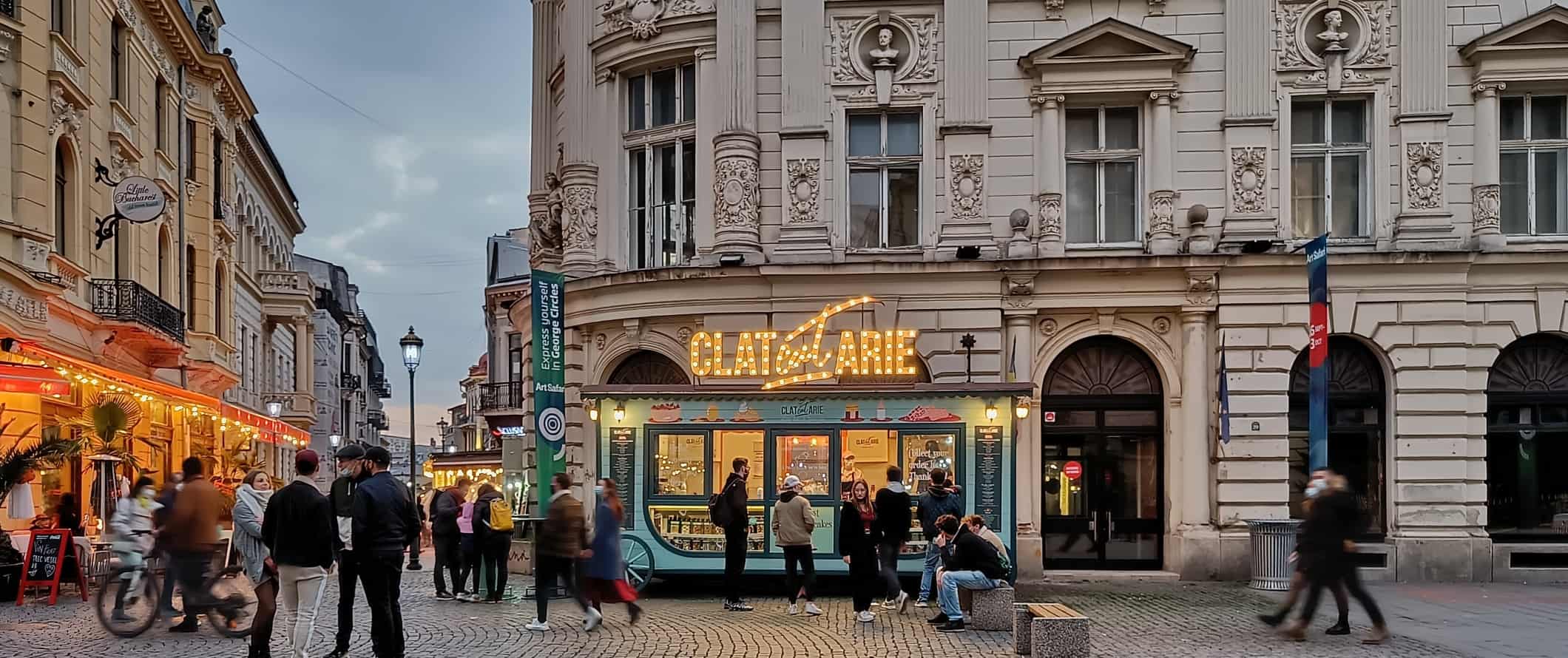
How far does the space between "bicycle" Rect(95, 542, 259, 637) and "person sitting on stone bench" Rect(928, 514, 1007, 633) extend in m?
7.23

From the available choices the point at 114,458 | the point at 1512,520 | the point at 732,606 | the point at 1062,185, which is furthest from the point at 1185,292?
the point at 114,458

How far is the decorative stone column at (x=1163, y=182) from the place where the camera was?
21.6 m

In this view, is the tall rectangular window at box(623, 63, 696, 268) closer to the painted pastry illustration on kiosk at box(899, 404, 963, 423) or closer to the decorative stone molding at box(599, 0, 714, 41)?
the decorative stone molding at box(599, 0, 714, 41)

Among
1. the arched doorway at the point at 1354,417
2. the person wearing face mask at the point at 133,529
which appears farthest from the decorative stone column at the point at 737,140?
the person wearing face mask at the point at 133,529

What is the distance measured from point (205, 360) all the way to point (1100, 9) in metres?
25.3

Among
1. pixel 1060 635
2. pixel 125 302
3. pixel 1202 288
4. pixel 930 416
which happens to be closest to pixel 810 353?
pixel 930 416

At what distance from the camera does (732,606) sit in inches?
672

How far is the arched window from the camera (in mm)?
25391

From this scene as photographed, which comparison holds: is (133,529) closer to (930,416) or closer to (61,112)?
(930,416)

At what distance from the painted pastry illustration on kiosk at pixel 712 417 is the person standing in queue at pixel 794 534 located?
262 centimetres

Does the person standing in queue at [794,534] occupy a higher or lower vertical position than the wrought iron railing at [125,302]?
lower

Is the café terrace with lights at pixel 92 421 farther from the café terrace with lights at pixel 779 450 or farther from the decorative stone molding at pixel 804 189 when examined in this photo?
the decorative stone molding at pixel 804 189

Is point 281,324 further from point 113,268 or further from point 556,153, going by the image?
point 556,153

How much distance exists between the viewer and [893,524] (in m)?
16.7
